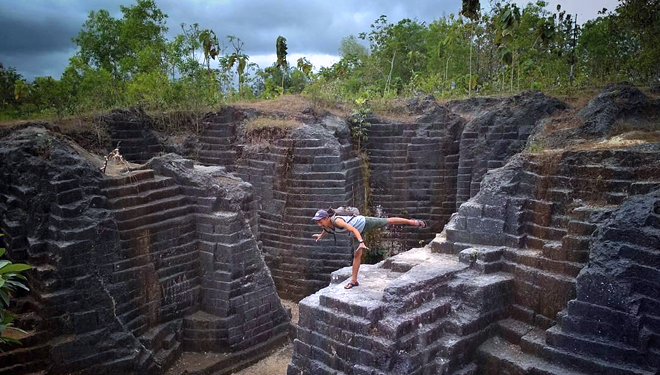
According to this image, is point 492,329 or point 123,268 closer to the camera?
point 492,329

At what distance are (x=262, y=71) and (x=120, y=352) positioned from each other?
13.6 m

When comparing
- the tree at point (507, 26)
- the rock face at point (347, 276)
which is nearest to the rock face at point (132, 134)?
the rock face at point (347, 276)

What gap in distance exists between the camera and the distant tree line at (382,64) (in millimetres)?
12828

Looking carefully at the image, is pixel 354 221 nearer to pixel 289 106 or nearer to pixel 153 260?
pixel 153 260

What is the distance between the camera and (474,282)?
5.86 metres

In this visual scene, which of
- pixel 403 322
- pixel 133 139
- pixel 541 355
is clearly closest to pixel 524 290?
pixel 541 355

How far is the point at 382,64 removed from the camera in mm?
22328

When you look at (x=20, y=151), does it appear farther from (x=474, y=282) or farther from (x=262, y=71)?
(x=262, y=71)

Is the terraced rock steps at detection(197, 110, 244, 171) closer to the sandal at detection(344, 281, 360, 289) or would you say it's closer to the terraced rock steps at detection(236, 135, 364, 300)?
the terraced rock steps at detection(236, 135, 364, 300)

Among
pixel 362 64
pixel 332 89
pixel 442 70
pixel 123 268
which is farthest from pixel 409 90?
pixel 123 268

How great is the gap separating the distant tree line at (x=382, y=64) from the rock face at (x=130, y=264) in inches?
196

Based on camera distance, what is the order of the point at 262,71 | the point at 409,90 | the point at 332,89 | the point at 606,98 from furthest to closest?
the point at 262,71 → the point at 409,90 → the point at 332,89 → the point at 606,98

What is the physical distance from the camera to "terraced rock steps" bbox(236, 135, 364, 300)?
31.6 ft

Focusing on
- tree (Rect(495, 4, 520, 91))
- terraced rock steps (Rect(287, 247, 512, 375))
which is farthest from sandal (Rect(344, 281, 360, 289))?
tree (Rect(495, 4, 520, 91))
